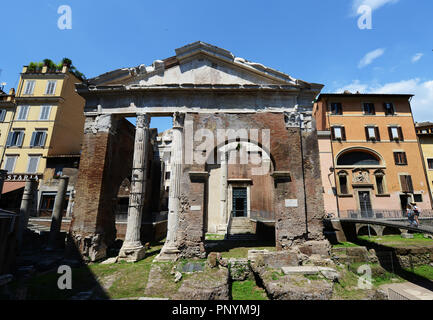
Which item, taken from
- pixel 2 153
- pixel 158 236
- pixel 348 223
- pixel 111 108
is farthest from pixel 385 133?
pixel 2 153

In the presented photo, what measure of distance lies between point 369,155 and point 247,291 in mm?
21298

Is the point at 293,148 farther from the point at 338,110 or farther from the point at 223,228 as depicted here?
the point at 338,110

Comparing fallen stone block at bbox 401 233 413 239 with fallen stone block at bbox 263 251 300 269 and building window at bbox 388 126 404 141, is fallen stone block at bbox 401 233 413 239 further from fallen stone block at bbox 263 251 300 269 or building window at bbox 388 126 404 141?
fallen stone block at bbox 263 251 300 269

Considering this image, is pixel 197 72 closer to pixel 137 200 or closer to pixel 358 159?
pixel 137 200

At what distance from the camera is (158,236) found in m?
14.4

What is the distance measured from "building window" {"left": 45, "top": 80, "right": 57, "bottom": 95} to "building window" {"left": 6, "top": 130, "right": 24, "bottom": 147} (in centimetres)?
448

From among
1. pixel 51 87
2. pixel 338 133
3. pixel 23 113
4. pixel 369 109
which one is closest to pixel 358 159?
pixel 338 133

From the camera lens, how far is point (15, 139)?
20453 millimetres

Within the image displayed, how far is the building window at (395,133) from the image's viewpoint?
71.6ft

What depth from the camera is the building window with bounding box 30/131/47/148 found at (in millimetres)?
20036

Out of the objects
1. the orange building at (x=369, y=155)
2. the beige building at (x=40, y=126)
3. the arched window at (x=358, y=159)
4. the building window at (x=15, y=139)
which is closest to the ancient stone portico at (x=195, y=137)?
the beige building at (x=40, y=126)

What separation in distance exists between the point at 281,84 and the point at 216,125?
360 cm

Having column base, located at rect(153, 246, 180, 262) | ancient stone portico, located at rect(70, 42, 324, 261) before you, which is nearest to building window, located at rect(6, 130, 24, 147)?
ancient stone portico, located at rect(70, 42, 324, 261)

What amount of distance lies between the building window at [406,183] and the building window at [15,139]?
35.5 metres
